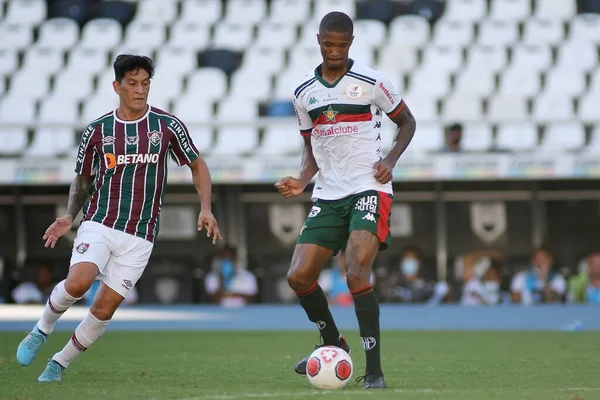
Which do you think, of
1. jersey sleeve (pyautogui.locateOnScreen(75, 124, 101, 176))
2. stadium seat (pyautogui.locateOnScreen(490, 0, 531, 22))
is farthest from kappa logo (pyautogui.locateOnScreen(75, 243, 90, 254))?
stadium seat (pyautogui.locateOnScreen(490, 0, 531, 22))

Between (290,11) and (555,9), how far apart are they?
204 inches

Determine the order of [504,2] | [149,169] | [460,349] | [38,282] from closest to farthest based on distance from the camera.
Result: [149,169], [460,349], [38,282], [504,2]

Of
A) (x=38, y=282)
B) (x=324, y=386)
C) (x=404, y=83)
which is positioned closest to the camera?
(x=324, y=386)

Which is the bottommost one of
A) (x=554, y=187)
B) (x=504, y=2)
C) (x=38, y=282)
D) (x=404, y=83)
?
(x=38, y=282)

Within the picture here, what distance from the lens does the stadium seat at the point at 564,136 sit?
18.0 meters

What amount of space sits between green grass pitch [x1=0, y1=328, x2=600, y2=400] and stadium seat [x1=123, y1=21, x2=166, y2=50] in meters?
9.82

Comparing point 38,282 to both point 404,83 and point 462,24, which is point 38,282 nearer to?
point 404,83

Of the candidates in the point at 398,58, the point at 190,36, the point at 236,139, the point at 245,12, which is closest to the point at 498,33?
the point at 398,58

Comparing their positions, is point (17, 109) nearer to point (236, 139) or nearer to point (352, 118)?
point (236, 139)

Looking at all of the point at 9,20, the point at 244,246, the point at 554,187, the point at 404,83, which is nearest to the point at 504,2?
the point at 404,83

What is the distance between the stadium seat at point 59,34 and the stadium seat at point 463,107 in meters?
7.76

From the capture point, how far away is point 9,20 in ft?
73.8

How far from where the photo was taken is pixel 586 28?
68.2ft

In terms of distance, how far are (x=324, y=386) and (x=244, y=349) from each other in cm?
411
